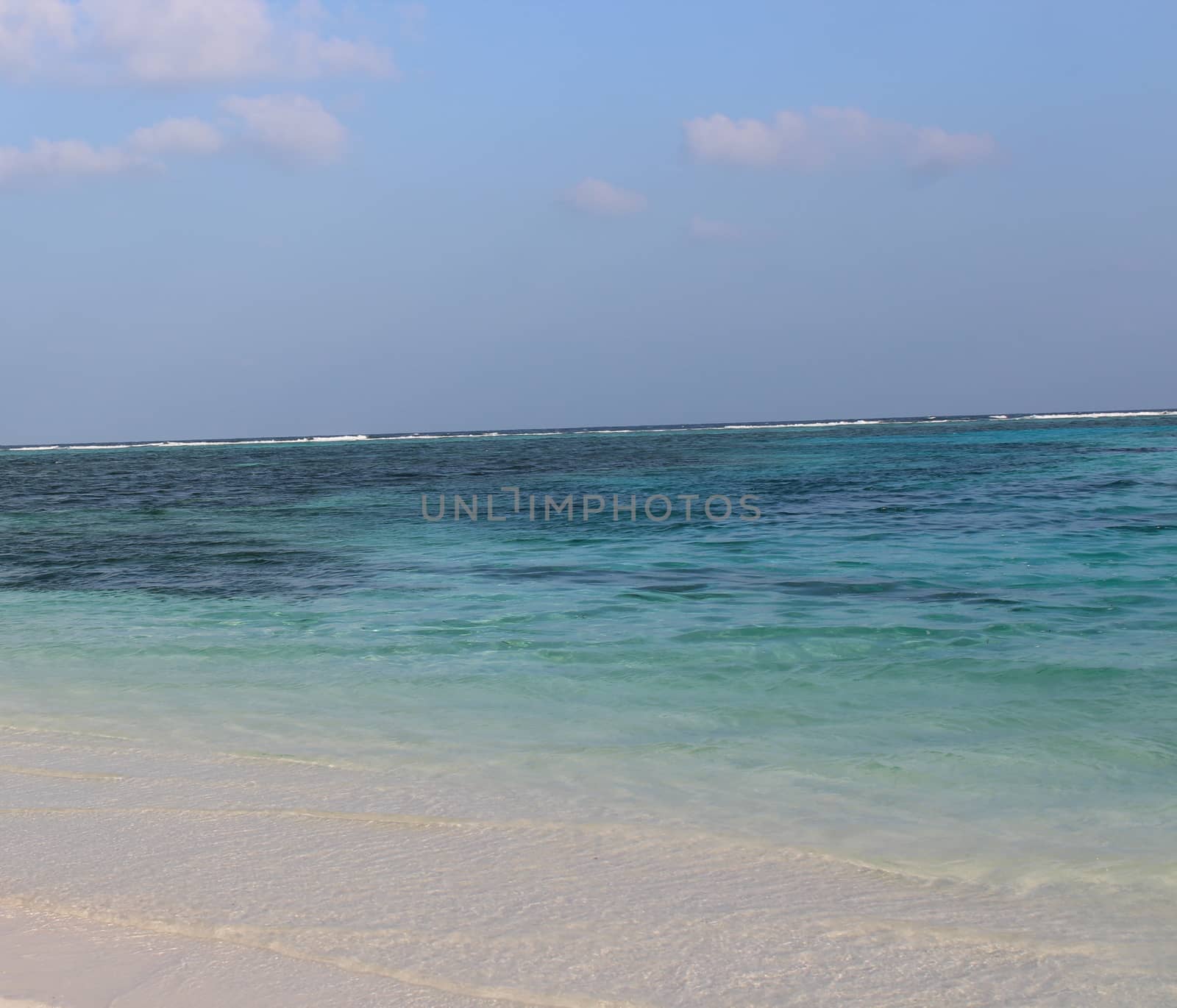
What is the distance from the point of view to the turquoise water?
4566mm

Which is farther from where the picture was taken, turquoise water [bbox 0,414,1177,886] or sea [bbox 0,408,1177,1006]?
turquoise water [bbox 0,414,1177,886]

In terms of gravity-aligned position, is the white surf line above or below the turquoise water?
above

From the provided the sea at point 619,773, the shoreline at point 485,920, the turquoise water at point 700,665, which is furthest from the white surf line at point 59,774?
the turquoise water at point 700,665

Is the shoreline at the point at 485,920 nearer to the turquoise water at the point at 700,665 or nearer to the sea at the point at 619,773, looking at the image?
the sea at the point at 619,773

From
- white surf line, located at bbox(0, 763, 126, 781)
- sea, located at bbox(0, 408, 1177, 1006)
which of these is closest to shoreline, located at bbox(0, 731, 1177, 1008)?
sea, located at bbox(0, 408, 1177, 1006)

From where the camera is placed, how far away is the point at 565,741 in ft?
18.5

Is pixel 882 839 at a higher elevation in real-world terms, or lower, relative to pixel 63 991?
lower

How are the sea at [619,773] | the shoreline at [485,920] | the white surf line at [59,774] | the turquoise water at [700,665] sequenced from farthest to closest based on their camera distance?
the white surf line at [59,774] → the turquoise water at [700,665] → the sea at [619,773] → the shoreline at [485,920]

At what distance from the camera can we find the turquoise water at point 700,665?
4.57 meters

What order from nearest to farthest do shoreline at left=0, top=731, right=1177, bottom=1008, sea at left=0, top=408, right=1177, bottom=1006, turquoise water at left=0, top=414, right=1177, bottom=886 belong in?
shoreline at left=0, top=731, right=1177, bottom=1008
sea at left=0, top=408, right=1177, bottom=1006
turquoise water at left=0, top=414, right=1177, bottom=886

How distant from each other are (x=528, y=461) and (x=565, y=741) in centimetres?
4731

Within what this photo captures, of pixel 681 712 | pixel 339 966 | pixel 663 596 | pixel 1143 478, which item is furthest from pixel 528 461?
pixel 339 966

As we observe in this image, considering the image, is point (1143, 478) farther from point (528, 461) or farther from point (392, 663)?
point (528, 461)

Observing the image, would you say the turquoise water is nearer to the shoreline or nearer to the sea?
the sea
